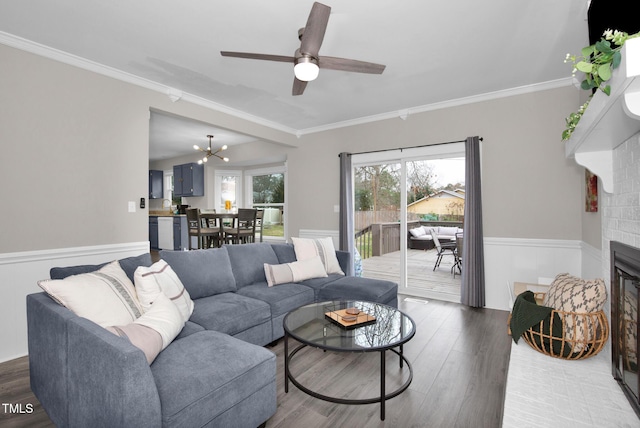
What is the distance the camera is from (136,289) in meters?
1.96

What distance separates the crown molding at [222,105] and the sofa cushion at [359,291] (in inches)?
102

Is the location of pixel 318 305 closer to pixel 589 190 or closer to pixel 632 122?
pixel 632 122

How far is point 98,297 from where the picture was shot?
1.72 m

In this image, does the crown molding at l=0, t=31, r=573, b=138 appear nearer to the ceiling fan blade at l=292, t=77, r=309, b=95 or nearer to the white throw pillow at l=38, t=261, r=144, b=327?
the ceiling fan blade at l=292, t=77, r=309, b=95

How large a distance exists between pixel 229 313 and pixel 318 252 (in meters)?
1.54

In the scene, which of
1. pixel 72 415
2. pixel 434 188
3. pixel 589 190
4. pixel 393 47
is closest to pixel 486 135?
pixel 434 188

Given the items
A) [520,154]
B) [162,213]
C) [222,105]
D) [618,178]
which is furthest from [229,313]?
[162,213]

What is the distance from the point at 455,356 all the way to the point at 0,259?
382 centimetres

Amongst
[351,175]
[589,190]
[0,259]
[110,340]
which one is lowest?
[110,340]

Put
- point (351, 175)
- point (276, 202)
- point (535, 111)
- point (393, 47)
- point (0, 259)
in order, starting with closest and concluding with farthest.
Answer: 1. point (0, 259)
2. point (393, 47)
3. point (535, 111)
4. point (351, 175)
5. point (276, 202)

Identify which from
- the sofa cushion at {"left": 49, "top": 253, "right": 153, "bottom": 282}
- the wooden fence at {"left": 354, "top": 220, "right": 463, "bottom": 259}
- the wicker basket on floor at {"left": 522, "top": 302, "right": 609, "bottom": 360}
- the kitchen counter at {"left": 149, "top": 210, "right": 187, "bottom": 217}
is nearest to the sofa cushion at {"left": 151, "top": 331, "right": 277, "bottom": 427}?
the sofa cushion at {"left": 49, "top": 253, "right": 153, "bottom": 282}

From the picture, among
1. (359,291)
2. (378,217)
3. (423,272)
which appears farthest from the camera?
(378,217)

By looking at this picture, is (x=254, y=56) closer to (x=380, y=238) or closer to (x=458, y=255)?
(x=380, y=238)

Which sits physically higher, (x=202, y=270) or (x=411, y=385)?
(x=202, y=270)
